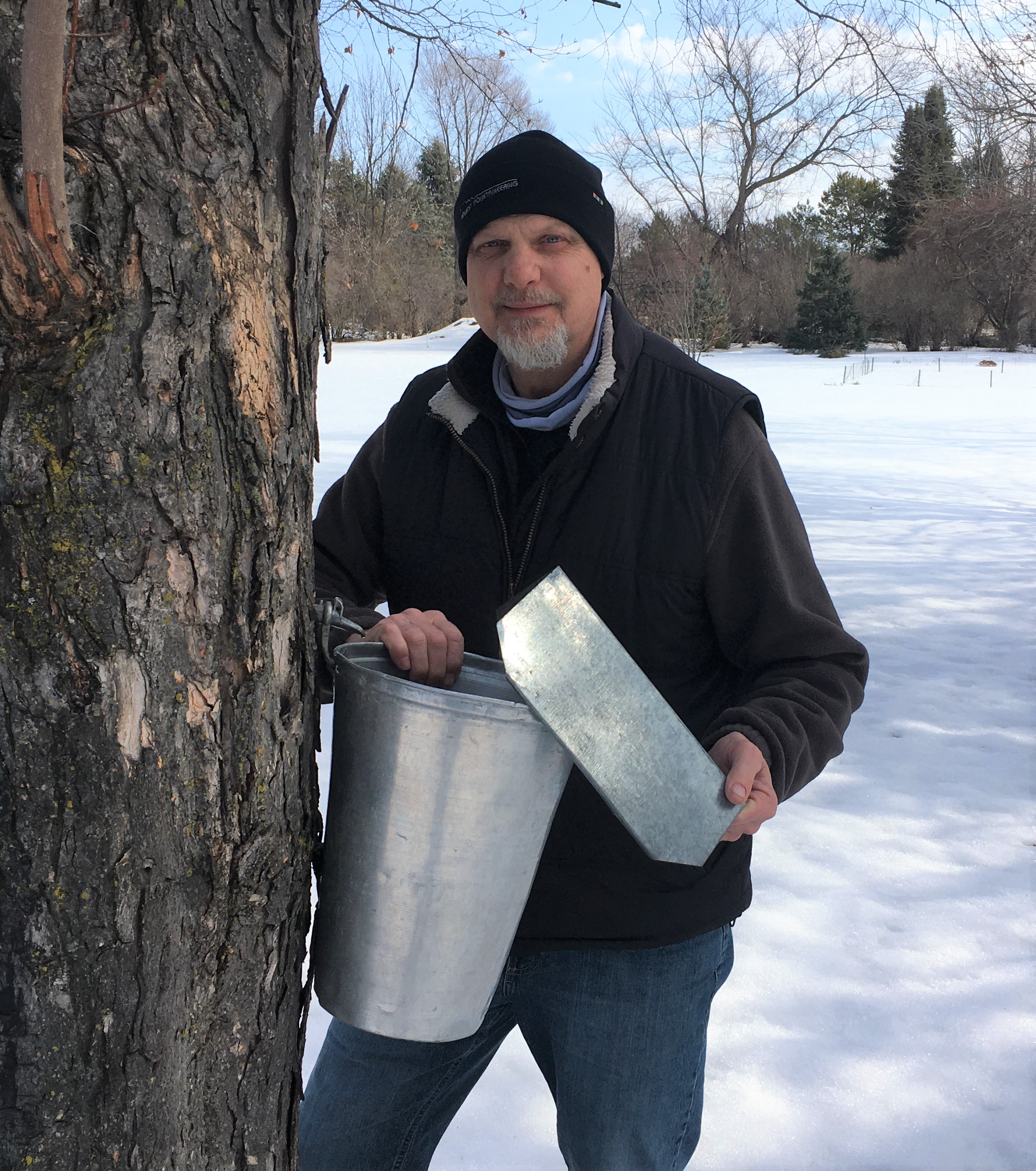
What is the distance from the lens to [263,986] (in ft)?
3.92

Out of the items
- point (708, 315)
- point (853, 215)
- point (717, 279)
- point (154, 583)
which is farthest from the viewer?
point (853, 215)

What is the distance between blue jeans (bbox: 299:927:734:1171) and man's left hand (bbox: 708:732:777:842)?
1.29 feet

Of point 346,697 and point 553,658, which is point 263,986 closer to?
point 346,697

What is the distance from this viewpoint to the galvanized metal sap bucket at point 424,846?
3.79 feet

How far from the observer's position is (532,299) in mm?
1674

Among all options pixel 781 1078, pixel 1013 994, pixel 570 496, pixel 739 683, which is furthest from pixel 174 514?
pixel 1013 994

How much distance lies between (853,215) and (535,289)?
41.3 m

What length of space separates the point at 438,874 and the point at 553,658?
1.08 ft

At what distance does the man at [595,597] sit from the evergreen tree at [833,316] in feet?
92.3

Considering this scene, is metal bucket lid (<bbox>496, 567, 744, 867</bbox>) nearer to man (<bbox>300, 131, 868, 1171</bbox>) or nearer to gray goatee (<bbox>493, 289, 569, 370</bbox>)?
man (<bbox>300, 131, 868, 1171</bbox>)

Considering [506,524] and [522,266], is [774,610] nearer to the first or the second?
[506,524]

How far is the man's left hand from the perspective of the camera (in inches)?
50.5

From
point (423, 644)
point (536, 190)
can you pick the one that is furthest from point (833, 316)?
point (423, 644)

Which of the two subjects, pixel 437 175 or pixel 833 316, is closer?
pixel 833 316
